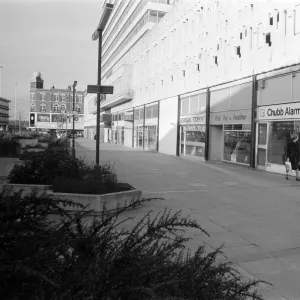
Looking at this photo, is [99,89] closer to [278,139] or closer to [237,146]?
[278,139]

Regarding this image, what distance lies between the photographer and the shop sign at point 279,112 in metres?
13.3

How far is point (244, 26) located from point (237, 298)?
16.3 meters

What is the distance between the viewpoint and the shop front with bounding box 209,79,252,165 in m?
16.7

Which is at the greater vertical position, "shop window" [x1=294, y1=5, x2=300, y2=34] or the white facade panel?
"shop window" [x1=294, y1=5, x2=300, y2=34]

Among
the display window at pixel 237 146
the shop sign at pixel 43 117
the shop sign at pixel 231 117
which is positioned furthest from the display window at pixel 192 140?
the shop sign at pixel 43 117

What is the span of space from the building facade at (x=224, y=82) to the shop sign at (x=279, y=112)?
4 centimetres

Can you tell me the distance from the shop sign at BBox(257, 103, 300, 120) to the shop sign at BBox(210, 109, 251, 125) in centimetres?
95

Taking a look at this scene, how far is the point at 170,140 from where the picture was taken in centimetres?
2700

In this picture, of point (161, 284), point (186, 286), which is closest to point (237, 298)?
point (186, 286)

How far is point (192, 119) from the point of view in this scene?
22.9 m

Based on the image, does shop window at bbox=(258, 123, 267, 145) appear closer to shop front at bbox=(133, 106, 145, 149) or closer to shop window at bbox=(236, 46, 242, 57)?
shop window at bbox=(236, 46, 242, 57)

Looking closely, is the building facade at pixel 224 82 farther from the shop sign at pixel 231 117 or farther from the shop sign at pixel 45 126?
the shop sign at pixel 45 126

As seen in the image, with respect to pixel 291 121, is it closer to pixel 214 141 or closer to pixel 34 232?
pixel 214 141

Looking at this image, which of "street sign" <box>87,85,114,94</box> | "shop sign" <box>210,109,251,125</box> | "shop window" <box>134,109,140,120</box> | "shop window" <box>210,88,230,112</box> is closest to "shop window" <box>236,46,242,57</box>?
"shop window" <box>210,88,230,112</box>
